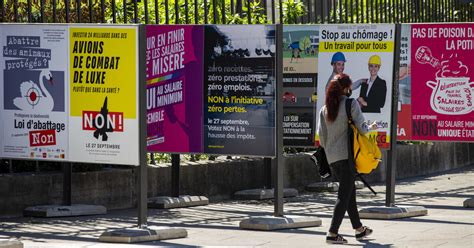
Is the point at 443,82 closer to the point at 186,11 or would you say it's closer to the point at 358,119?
the point at 186,11

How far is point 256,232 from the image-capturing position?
42.3 ft

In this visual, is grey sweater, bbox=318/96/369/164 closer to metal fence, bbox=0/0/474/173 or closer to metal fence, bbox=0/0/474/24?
metal fence, bbox=0/0/474/173

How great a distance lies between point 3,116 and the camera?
1385 centimetres

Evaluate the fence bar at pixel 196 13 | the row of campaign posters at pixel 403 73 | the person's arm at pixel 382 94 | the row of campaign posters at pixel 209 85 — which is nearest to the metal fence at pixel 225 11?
the fence bar at pixel 196 13

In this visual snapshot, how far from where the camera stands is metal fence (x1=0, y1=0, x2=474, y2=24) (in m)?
15.1

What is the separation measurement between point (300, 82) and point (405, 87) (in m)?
1.58

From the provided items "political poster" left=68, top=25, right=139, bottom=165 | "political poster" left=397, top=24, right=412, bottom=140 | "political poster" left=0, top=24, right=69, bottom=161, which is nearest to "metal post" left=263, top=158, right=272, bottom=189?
"political poster" left=397, top=24, right=412, bottom=140

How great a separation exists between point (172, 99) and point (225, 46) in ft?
Result: 3.38

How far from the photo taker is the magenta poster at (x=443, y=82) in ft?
54.6

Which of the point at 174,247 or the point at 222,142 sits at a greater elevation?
the point at 222,142

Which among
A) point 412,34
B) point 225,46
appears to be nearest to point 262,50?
point 225,46

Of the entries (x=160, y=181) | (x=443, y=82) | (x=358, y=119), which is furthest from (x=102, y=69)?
(x=443, y=82)

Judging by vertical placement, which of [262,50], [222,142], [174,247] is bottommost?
[174,247]

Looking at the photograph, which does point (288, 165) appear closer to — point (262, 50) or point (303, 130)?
point (303, 130)
